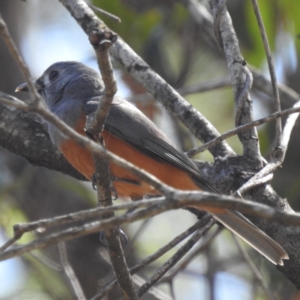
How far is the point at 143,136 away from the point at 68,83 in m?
1.12

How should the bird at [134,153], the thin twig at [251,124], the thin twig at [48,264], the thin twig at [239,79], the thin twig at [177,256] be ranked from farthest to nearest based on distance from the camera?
the thin twig at [48,264] → the thin twig at [239,79] → the bird at [134,153] → the thin twig at [177,256] → the thin twig at [251,124]

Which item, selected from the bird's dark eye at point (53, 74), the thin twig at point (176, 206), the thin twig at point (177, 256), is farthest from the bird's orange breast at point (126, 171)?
the thin twig at point (176, 206)

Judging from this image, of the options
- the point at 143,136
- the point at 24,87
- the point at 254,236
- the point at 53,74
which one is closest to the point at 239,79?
the point at 143,136

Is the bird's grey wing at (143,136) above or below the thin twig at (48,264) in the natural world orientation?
above

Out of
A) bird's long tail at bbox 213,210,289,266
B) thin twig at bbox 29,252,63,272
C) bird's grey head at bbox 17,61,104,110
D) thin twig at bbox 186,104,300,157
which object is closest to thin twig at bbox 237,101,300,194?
thin twig at bbox 186,104,300,157

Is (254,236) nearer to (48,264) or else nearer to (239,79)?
(239,79)

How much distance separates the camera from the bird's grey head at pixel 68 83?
17.5 ft

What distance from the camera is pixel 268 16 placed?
633cm

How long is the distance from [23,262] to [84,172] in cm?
308

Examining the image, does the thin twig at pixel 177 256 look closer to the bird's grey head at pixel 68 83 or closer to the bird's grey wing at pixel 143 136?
the bird's grey wing at pixel 143 136

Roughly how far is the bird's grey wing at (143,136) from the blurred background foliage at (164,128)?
133 centimetres

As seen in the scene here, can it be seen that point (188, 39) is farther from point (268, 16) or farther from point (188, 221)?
point (188, 221)

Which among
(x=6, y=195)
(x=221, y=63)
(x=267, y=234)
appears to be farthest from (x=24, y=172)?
(x=267, y=234)

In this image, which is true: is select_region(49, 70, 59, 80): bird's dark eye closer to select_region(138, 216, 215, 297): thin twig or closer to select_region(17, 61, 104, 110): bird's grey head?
select_region(17, 61, 104, 110): bird's grey head
